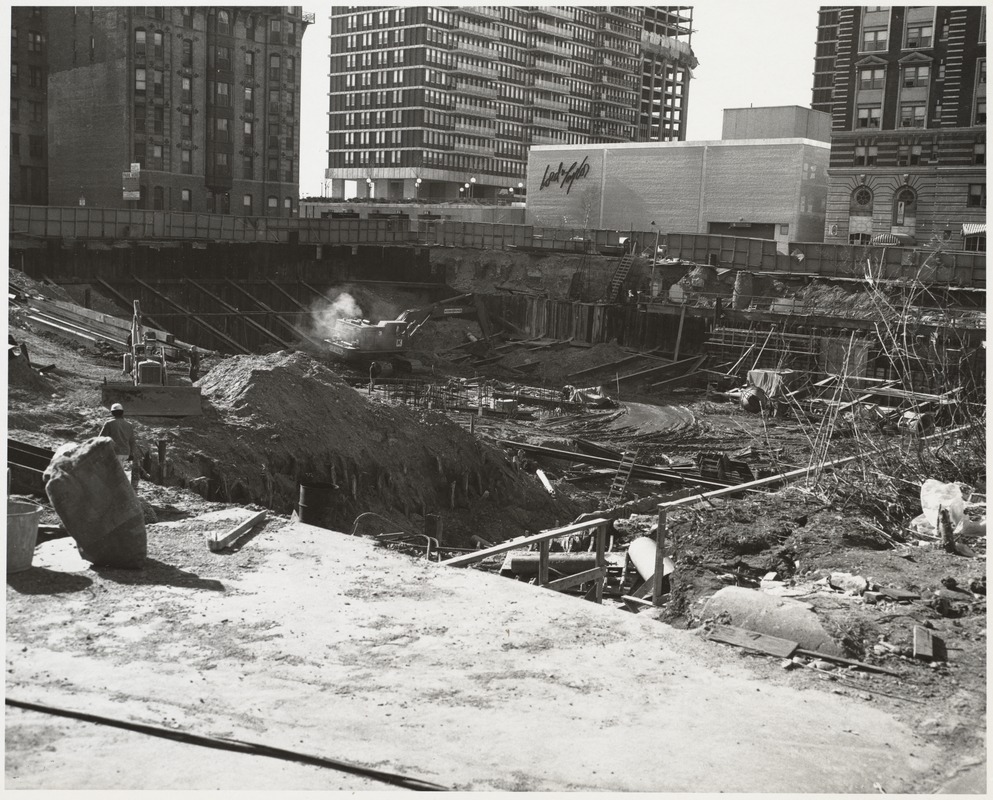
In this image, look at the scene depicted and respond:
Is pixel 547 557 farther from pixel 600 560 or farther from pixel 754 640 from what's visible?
pixel 754 640

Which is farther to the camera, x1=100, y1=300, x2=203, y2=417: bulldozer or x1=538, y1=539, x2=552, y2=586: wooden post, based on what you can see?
x1=100, y1=300, x2=203, y2=417: bulldozer

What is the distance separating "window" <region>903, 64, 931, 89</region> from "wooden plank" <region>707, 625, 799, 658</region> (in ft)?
176

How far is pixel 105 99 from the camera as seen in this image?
233ft

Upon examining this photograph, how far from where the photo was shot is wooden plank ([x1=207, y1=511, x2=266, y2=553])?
1440cm

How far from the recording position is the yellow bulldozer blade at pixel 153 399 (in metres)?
22.1

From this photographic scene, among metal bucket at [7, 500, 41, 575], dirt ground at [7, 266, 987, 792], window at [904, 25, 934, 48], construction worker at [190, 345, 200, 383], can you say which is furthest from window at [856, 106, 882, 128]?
metal bucket at [7, 500, 41, 575]

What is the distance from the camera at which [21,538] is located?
493 inches

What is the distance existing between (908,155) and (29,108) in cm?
5387

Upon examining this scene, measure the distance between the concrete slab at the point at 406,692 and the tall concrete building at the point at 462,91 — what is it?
4230 inches

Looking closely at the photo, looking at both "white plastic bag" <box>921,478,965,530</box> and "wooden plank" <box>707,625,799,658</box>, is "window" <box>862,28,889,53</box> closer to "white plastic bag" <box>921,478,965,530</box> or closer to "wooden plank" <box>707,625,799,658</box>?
"white plastic bag" <box>921,478,965,530</box>

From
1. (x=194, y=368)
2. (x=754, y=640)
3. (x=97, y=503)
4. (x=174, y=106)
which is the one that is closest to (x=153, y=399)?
(x=194, y=368)

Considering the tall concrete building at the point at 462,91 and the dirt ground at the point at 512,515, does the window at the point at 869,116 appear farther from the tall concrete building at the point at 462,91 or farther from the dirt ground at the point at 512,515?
the tall concrete building at the point at 462,91

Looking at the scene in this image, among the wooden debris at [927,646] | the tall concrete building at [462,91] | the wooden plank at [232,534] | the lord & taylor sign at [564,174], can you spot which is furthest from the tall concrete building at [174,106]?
the wooden debris at [927,646]

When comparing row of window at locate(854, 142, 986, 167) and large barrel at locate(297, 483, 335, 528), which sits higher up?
row of window at locate(854, 142, 986, 167)
